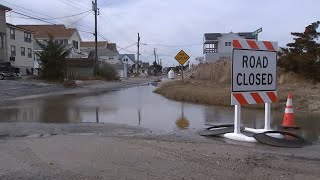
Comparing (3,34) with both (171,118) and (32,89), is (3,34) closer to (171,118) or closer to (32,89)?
(32,89)

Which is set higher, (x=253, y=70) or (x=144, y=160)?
(x=253, y=70)

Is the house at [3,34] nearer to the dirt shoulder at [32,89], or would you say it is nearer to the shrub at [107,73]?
the shrub at [107,73]

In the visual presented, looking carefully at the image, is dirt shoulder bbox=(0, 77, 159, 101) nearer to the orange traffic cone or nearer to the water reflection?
the water reflection

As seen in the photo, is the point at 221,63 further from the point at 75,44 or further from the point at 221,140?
the point at 75,44

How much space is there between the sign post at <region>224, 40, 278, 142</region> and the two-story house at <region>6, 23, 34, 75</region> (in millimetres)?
51196

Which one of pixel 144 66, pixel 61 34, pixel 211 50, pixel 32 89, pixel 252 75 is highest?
pixel 61 34

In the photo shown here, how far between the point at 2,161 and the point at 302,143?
5654mm

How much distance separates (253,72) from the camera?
31.0ft

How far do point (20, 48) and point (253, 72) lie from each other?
183ft

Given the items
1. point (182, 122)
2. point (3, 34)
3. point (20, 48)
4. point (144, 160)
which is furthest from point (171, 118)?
point (20, 48)

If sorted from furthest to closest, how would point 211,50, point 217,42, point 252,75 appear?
point 211,50 → point 217,42 → point 252,75

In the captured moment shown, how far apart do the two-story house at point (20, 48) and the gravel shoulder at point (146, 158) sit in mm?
50475

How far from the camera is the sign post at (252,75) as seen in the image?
9188mm

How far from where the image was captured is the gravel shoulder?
6258mm
